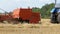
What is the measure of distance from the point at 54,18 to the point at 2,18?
307 inches

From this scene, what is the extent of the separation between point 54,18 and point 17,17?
5533mm

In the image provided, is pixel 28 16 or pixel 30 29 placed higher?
pixel 28 16

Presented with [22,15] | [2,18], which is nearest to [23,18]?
[22,15]

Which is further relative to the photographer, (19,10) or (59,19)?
(19,10)

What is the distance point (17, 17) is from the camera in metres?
36.0

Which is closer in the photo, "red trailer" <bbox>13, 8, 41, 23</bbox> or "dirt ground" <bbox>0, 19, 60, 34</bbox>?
"dirt ground" <bbox>0, 19, 60, 34</bbox>

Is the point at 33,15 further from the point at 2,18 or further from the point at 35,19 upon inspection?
the point at 2,18

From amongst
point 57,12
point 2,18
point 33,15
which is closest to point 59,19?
point 57,12

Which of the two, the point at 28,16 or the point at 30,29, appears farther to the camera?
the point at 28,16

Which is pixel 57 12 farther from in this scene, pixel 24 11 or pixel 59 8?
pixel 24 11

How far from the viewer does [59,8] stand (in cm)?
3488

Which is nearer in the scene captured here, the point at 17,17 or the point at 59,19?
the point at 59,19

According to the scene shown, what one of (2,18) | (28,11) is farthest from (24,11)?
(2,18)

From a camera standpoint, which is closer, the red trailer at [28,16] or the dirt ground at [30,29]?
the dirt ground at [30,29]
